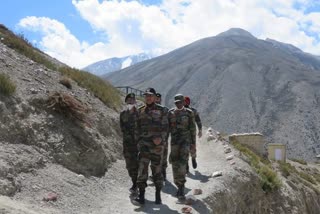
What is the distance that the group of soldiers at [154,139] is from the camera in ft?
29.9

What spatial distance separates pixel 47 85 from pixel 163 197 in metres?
5.25

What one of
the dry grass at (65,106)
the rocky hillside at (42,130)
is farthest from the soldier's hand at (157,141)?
the dry grass at (65,106)

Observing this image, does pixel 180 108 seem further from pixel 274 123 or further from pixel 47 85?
pixel 274 123

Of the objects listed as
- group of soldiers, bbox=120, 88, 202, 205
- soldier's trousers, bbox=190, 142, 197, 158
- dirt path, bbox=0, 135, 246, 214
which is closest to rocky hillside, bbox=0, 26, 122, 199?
dirt path, bbox=0, 135, 246, 214

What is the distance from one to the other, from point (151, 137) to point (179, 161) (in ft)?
3.94

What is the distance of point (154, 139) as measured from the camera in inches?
357

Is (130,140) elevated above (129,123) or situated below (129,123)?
below

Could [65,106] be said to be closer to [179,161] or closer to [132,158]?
[132,158]

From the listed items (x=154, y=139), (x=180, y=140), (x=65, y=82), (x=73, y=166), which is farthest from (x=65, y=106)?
(x=154, y=139)

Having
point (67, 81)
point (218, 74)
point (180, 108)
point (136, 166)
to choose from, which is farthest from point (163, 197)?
point (218, 74)

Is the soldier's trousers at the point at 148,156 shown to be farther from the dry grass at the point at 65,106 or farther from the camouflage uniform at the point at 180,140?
the dry grass at the point at 65,106

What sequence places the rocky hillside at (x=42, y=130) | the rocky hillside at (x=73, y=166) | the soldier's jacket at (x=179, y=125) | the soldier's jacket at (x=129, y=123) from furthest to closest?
the soldier's jacket at (x=179, y=125), the soldier's jacket at (x=129, y=123), the rocky hillside at (x=42, y=130), the rocky hillside at (x=73, y=166)

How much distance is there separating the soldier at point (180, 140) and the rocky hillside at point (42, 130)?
Result: 7.44 ft

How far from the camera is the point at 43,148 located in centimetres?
1052
